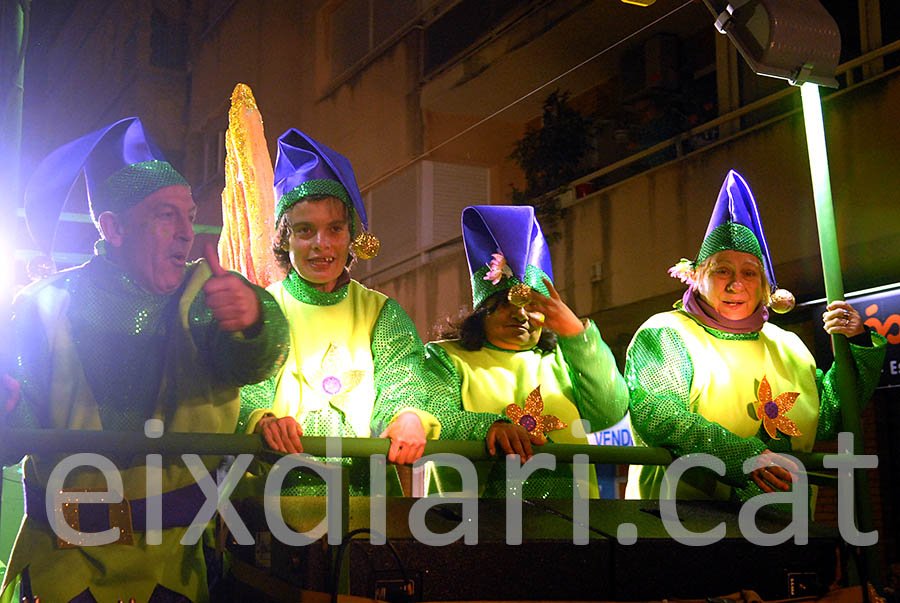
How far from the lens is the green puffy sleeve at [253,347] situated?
207 cm

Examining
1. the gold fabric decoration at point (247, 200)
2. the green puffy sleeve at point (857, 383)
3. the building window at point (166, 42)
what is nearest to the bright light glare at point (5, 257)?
the gold fabric decoration at point (247, 200)

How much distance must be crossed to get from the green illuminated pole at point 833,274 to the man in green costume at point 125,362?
147 cm

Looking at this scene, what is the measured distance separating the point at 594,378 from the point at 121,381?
1256 mm

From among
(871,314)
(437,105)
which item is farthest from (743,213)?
(437,105)

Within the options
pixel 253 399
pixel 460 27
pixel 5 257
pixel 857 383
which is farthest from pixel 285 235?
pixel 460 27

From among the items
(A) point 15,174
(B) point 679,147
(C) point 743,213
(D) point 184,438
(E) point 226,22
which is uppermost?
(E) point 226,22

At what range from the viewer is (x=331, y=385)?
2646mm

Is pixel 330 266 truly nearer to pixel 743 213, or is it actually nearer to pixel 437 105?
pixel 743 213

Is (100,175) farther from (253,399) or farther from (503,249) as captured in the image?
(503,249)

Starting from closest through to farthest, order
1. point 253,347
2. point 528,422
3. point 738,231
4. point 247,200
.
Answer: point 253,347 < point 528,422 < point 738,231 < point 247,200

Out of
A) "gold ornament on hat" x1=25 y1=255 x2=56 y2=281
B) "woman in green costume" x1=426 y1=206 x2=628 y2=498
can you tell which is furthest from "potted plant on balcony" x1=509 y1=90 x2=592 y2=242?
"gold ornament on hat" x1=25 y1=255 x2=56 y2=281

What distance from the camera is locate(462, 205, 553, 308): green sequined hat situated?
3066 millimetres

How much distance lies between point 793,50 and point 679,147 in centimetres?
448

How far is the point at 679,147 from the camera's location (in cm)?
704
